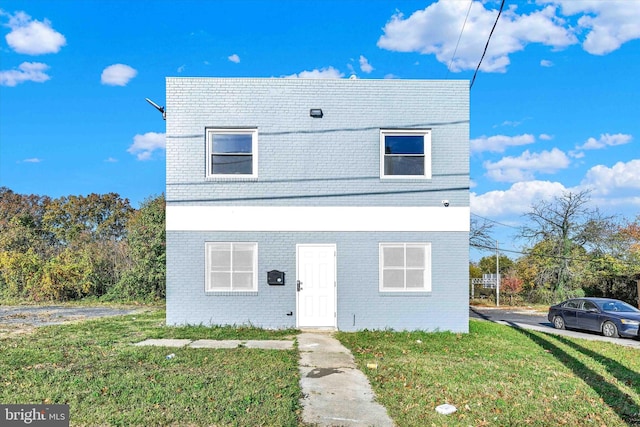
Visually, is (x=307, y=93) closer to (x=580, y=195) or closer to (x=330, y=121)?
(x=330, y=121)

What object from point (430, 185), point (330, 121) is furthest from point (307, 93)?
point (430, 185)

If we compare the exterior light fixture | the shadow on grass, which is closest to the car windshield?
the shadow on grass

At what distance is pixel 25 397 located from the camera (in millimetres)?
5711

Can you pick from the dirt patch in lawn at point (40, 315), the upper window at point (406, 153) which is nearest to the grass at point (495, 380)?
the upper window at point (406, 153)

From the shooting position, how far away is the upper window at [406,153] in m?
12.1

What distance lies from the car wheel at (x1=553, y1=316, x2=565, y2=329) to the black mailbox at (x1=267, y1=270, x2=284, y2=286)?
13010mm

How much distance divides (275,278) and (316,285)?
1.07m

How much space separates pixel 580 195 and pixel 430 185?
23317 millimetres

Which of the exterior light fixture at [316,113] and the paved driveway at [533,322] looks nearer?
the exterior light fixture at [316,113]

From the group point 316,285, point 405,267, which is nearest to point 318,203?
point 316,285

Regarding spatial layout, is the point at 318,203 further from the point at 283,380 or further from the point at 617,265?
the point at 617,265

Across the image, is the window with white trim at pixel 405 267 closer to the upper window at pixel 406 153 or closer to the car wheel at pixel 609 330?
the upper window at pixel 406 153

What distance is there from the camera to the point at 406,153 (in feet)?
40.0

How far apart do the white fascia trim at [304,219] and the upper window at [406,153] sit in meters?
0.97
